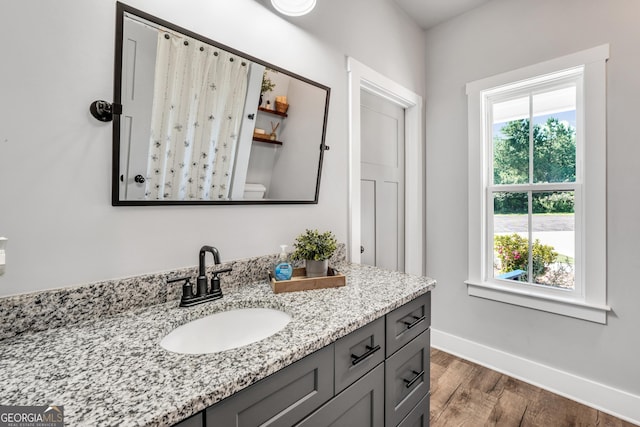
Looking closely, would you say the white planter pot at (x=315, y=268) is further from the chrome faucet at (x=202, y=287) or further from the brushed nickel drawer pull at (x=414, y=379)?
the brushed nickel drawer pull at (x=414, y=379)

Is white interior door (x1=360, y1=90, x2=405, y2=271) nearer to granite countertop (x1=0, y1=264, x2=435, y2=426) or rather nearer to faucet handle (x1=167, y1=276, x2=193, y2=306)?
granite countertop (x1=0, y1=264, x2=435, y2=426)

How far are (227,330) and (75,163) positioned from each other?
2.35 ft

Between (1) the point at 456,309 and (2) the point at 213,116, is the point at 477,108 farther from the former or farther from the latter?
(2) the point at 213,116

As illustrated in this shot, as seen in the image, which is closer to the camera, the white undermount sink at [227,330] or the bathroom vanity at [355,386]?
the bathroom vanity at [355,386]

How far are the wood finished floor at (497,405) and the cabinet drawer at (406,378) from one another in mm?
596

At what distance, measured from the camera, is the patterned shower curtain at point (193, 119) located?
103 centimetres

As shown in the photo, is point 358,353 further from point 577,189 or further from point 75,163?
point 577,189

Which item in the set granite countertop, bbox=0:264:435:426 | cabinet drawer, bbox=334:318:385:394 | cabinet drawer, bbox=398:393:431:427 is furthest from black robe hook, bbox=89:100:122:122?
cabinet drawer, bbox=398:393:431:427

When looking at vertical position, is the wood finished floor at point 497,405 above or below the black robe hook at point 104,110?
below

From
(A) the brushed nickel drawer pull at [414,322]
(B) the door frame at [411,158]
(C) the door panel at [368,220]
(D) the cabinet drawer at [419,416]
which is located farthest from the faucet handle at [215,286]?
(B) the door frame at [411,158]

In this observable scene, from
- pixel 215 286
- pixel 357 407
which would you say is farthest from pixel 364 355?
pixel 215 286

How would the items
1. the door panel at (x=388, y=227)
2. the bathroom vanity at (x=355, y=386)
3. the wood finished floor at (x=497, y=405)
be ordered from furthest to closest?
the door panel at (x=388, y=227) → the wood finished floor at (x=497, y=405) → the bathroom vanity at (x=355, y=386)

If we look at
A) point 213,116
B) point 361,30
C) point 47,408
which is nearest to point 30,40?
point 213,116

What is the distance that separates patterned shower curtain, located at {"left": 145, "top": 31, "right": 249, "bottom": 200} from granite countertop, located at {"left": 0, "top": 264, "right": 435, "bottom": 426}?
453 millimetres
